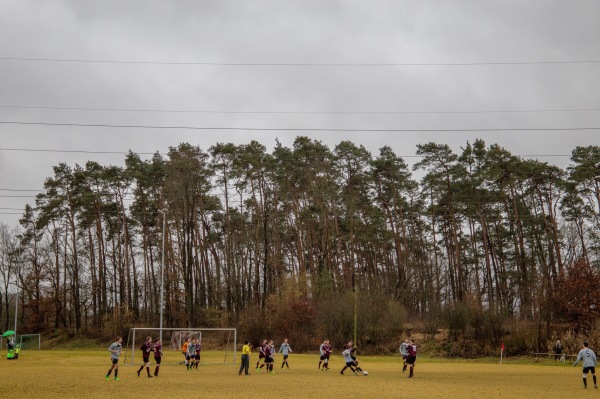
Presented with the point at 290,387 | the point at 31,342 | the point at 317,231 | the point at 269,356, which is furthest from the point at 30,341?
the point at 290,387

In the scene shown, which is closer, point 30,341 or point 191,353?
point 191,353

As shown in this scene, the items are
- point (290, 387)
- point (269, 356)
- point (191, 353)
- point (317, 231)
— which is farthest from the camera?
point (317, 231)

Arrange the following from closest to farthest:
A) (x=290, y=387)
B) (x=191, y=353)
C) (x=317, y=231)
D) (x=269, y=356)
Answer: (x=290, y=387), (x=269, y=356), (x=191, y=353), (x=317, y=231)

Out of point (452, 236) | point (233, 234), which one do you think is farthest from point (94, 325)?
point (452, 236)

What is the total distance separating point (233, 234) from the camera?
73812 mm

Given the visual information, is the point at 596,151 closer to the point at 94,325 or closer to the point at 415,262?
the point at 415,262

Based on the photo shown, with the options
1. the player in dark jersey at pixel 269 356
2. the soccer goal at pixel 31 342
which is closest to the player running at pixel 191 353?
the player in dark jersey at pixel 269 356

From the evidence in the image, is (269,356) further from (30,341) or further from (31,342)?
(30,341)

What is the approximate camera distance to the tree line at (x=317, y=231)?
203 feet

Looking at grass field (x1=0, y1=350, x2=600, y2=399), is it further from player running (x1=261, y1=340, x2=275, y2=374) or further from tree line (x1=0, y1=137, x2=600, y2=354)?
tree line (x1=0, y1=137, x2=600, y2=354)

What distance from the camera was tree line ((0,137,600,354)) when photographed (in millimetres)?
61750

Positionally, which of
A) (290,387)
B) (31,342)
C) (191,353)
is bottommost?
(31,342)

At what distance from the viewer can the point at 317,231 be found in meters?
67.9

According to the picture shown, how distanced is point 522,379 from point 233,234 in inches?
1932
